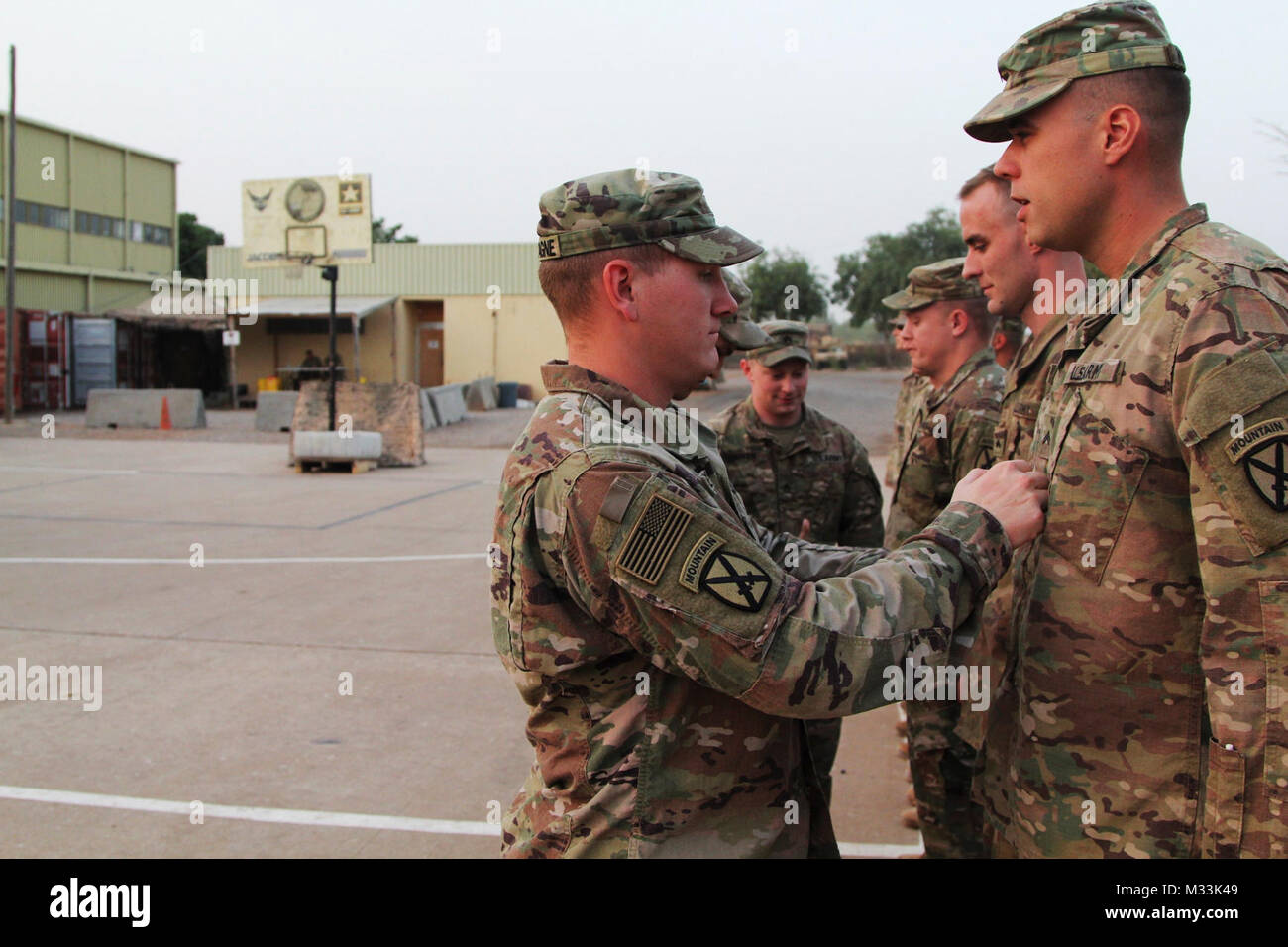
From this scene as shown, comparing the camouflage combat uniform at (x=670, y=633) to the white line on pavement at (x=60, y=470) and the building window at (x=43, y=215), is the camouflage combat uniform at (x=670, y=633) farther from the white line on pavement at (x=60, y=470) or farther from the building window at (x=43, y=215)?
the building window at (x=43, y=215)

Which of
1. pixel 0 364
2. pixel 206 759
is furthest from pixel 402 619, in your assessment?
pixel 0 364

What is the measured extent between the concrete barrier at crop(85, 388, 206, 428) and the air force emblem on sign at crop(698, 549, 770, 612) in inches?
882

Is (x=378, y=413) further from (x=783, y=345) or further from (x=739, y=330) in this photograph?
(x=739, y=330)

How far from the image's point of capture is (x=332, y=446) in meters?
14.3

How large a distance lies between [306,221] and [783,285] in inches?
1026

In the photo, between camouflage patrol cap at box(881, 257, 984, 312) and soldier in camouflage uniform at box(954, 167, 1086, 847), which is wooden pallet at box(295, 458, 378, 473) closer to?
camouflage patrol cap at box(881, 257, 984, 312)

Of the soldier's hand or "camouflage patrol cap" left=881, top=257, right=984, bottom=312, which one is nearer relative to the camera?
the soldier's hand

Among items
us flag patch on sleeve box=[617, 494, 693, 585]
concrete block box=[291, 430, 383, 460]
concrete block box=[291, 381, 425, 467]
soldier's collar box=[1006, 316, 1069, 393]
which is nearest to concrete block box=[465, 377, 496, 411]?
concrete block box=[291, 381, 425, 467]

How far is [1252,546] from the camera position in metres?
1.52

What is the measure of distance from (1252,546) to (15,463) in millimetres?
16292
